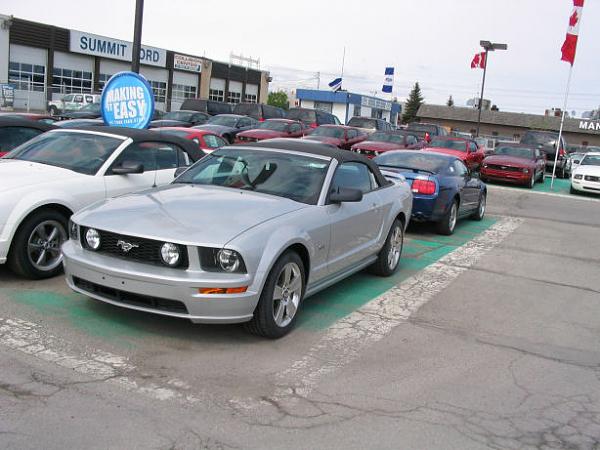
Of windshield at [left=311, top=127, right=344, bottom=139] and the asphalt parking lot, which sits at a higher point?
windshield at [left=311, top=127, right=344, bottom=139]

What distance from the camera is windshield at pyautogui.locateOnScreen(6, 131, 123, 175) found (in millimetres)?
6820

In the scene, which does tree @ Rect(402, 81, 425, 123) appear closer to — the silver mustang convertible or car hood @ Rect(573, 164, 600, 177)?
car hood @ Rect(573, 164, 600, 177)

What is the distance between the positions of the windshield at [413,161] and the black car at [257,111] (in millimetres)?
20176

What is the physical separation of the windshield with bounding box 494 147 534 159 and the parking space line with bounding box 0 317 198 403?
19734 mm

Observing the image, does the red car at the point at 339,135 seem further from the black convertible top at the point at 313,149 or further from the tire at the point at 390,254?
the black convertible top at the point at 313,149

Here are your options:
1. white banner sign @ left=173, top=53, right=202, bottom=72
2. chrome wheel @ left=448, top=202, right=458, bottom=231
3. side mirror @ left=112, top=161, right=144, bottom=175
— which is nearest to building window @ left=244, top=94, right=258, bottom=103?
white banner sign @ left=173, top=53, right=202, bottom=72

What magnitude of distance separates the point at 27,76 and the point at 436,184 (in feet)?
122

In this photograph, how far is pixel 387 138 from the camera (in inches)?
831

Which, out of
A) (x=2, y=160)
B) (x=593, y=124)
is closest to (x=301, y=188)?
(x=2, y=160)

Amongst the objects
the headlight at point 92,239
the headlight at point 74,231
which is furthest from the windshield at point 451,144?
the headlight at point 92,239

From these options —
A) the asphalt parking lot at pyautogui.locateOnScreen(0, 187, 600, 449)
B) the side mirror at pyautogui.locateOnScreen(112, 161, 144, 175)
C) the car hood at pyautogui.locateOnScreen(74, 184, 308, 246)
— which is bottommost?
the asphalt parking lot at pyautogui.locateOnScreen(0, 187, 600, 449)

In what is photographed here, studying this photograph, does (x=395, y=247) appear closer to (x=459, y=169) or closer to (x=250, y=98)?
(x=459, y=169)

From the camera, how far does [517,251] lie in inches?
387

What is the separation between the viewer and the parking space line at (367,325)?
4379 mm
